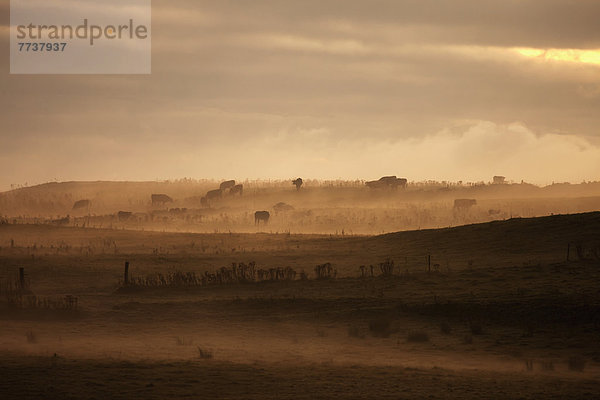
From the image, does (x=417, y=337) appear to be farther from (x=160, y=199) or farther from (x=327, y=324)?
(x=160, y=199)

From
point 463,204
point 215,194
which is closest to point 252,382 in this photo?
point 463,204

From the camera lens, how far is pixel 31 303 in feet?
91.1

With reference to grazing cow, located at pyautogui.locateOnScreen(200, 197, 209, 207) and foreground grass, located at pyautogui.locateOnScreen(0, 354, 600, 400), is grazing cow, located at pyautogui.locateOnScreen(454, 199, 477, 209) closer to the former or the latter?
grazing cow, located at pyautogui.locateOnScreen(200, 197, 209, 207)

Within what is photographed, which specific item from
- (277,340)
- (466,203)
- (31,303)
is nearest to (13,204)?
(466,203)

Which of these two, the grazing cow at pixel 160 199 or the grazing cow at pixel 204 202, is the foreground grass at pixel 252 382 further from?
the grazing cow at pixel 160 199

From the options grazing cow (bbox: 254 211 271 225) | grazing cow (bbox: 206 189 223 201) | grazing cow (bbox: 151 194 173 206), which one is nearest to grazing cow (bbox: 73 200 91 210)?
grazing cow (bbox: 151 194 173 206)

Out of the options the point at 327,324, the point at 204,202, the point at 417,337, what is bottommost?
the point at 417,337

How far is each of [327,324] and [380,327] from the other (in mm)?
1984

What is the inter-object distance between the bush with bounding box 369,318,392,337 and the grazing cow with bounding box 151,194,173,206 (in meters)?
73.9

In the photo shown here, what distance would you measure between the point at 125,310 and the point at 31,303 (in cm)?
344

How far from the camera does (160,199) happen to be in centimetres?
9744

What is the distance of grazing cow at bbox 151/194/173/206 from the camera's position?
319 ft

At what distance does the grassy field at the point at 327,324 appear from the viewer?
17453 mm

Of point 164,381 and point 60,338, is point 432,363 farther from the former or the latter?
point 60,338
